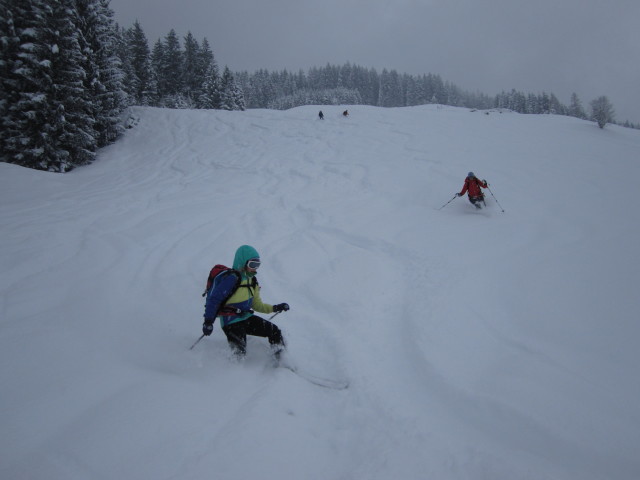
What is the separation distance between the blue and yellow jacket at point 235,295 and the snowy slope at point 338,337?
0.77m

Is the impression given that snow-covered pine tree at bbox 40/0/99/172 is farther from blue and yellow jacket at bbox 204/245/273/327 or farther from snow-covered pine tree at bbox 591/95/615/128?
snow-covered pine tree at bbox 591/95/615/128

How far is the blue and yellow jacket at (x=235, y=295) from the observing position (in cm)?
398

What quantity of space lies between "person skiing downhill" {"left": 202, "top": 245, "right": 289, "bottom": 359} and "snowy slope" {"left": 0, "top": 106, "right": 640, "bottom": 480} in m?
0.42

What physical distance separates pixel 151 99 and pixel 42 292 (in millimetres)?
40466

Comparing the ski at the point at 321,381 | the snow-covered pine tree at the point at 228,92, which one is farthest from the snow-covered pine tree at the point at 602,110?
the snow-covered pine tree at the point at 228,92

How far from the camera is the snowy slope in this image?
3164 millimetres

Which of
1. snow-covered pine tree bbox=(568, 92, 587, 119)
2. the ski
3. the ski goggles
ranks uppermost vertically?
snow-covered pine tree bbox=(568, 92, 587, 119)

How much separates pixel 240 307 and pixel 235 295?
22 centimetres

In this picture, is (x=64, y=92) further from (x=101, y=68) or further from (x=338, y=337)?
(x=338, y=337)

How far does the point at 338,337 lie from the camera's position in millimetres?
5031

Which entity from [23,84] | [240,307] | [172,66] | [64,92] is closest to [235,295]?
[240,307]

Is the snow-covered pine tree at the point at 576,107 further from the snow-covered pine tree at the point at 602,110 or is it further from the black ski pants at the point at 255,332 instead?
the black ski pants at the point at 255,332

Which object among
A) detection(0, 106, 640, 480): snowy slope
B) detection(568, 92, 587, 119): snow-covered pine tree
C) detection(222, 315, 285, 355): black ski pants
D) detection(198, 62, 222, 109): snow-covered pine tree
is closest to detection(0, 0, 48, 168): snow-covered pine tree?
detection(0, 106, 640, 480): snowy slope

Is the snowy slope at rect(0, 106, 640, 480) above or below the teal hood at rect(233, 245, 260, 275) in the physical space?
below
